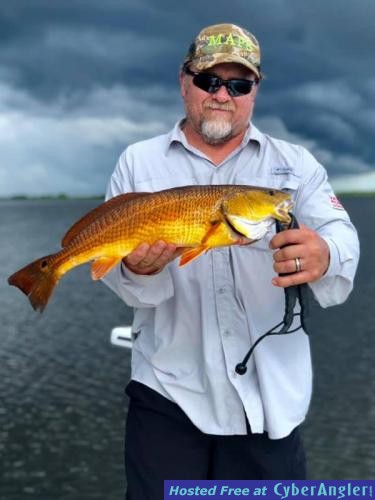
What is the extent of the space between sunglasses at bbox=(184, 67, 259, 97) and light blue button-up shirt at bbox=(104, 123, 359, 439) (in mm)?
268

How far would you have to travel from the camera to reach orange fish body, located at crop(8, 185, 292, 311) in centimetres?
354

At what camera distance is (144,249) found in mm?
3684

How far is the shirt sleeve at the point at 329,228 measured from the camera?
3.79 meters

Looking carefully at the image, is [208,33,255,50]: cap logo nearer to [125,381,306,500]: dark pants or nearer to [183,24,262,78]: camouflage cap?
[183,24,262,78]: camouflage cap

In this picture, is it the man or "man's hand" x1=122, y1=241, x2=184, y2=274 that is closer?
"man's hand" x1=122, y1=241, x2=184, y2=274

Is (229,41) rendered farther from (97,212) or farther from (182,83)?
(97,212)

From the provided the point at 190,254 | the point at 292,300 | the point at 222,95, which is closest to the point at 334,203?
the point at 292,300

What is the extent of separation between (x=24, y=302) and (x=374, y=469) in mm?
26323

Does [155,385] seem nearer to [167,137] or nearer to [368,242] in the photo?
[167,137]

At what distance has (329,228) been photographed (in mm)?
3949

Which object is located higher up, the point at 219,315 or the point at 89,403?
the point at 219,315

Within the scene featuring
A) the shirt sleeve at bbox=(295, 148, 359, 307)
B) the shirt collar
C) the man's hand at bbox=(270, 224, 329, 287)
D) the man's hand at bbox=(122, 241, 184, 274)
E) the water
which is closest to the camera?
the man's hand at bbox=(270, 224, 329, 287)

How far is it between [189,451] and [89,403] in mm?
19850

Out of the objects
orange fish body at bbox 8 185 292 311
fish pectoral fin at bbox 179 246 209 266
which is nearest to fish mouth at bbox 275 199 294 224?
orange fish body at bbox 8 185 292 311
